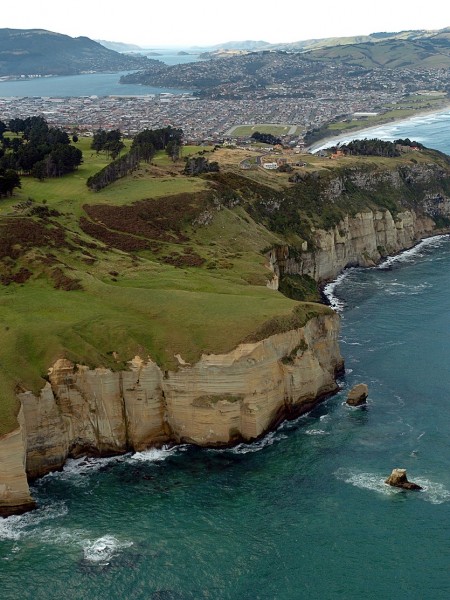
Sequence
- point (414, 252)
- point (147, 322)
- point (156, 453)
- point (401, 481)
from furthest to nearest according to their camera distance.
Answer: point (414, 252), point (147, 322), point (156, 453), point (401, 481)

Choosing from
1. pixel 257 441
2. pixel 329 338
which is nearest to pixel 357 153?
pixel 329 338

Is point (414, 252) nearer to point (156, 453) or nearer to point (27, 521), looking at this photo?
point (156, 453)

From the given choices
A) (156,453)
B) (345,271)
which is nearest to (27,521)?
(156,453)

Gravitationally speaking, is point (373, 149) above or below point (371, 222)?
above

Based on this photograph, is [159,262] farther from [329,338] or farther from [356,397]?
[356,397]

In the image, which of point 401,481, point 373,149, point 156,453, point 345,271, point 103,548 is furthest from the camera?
point 373,149

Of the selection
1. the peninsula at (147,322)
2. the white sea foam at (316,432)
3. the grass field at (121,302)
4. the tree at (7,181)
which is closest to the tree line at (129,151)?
the peninsula at (147,322)

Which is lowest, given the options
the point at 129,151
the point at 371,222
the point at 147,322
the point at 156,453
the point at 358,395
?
the point at 156,453

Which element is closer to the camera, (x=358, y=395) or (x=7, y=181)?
(x=358, y=395)

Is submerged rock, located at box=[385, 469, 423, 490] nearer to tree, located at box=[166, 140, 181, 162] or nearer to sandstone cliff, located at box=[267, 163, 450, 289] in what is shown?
sandstone cliff, located at box=[267, 163, 450, 289]
